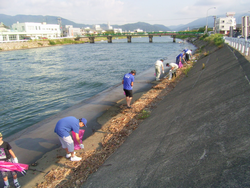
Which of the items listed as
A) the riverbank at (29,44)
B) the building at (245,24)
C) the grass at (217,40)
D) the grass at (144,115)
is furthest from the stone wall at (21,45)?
the building at (245,24)

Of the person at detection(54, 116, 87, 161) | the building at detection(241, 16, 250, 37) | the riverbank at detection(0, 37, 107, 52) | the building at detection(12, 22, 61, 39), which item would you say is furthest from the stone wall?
the person at detection(54, 116, 87, 161)

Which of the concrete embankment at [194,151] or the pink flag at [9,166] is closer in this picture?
the concrete embankment at [194,151]

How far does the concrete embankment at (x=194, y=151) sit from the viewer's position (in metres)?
3.01

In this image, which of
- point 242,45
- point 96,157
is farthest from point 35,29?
point 96,157

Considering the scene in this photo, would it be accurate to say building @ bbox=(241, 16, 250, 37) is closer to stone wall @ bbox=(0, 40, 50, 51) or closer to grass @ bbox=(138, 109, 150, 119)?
grass @ bbox=(138, 109, 150, 119)

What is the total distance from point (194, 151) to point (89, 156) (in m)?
3.08

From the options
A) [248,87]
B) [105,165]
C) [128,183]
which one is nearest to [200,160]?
[128,183]

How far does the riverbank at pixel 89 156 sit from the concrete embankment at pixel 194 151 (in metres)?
0.41

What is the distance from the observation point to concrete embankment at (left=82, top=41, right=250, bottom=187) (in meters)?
3.01

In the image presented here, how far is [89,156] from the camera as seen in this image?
216 inches

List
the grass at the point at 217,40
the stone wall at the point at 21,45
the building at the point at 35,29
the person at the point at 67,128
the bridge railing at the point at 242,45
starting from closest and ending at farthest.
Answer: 1. the person at the point at 67,128
2. the bridge railing at the point at 242,45
3. the grass at the point at 217,40
4. the stone wall at the point at 21,45
5. the building at the point at 35,29

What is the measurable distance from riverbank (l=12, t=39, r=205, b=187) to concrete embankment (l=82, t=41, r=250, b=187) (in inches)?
16.2

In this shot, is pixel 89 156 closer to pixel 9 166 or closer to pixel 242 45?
pixel 9 166

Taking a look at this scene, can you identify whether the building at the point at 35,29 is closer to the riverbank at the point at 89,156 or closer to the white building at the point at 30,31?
the white building at the point at 30,31
